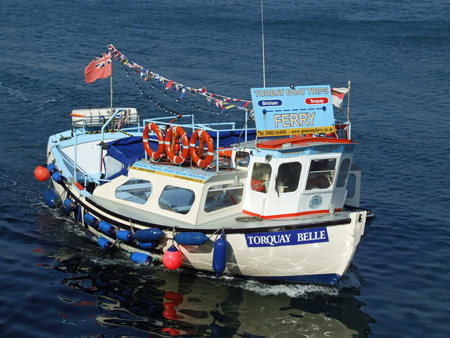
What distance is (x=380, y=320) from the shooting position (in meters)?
15.6

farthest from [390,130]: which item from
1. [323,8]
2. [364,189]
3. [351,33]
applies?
[323,8]

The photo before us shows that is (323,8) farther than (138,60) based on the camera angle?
Yes

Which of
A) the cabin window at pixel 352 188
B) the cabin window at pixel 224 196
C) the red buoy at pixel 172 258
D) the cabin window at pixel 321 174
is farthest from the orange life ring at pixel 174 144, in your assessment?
the cabin window at pixel 352 188

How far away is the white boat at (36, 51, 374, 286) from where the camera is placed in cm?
1589

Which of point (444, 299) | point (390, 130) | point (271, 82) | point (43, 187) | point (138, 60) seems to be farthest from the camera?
point (138, 60)

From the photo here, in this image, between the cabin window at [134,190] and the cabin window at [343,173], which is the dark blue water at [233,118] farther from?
the cabin window at [343,173]

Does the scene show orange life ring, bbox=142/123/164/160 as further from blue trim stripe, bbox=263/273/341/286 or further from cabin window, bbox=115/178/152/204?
blue trim stripe, bbox=263/273/341/286

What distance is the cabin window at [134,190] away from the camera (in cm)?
1927

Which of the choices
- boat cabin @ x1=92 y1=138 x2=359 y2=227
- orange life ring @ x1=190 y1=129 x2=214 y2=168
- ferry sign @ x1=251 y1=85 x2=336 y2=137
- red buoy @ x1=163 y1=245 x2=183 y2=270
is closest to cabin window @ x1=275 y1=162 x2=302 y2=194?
boat cabin @ x1=92 y1=138 x2=359 y2=227

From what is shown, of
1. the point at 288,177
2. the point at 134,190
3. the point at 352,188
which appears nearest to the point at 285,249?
the point at 288,177

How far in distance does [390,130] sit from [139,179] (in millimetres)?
18728

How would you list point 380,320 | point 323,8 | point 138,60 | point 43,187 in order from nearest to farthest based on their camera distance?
1. point 380,320
2. point 43,187
3. point 138,60
4. point 323,8

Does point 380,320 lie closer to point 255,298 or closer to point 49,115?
point 255,298

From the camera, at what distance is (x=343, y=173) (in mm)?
17141
